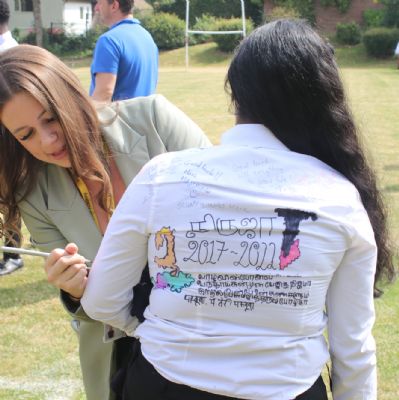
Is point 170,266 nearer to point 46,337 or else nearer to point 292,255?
point 292,255

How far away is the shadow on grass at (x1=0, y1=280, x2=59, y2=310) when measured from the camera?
4398mm

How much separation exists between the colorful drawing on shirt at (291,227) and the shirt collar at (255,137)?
0.15m

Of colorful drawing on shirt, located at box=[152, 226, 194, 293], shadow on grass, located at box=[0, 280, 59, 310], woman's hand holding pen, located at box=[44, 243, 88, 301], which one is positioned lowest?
shadow on grass, located at box=[0, 280, 59, 310]

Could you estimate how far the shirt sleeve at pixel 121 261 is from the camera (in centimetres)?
130

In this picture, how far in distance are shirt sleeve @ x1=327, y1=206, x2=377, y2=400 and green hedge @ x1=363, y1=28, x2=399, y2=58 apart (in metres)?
28.8

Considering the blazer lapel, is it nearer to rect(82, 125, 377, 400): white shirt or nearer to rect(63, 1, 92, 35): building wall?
rect(82, 125, 377, 400): white shirt

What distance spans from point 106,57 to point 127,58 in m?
0.18

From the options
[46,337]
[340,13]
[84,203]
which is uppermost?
[84,203]

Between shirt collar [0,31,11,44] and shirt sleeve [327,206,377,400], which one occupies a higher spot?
shirt sleeve [327,206,377,400]

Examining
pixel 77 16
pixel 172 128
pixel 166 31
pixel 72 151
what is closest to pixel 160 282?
pixel 72 151

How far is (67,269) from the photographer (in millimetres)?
1497

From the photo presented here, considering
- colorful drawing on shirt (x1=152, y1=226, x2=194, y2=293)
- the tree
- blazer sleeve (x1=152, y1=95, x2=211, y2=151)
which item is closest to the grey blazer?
blazer sleeve (x1=152, y1=95, x2=211, y2=151)

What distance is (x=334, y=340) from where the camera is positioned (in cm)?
139

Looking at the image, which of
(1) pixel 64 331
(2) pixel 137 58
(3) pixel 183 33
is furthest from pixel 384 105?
(3) pixel 183 33
